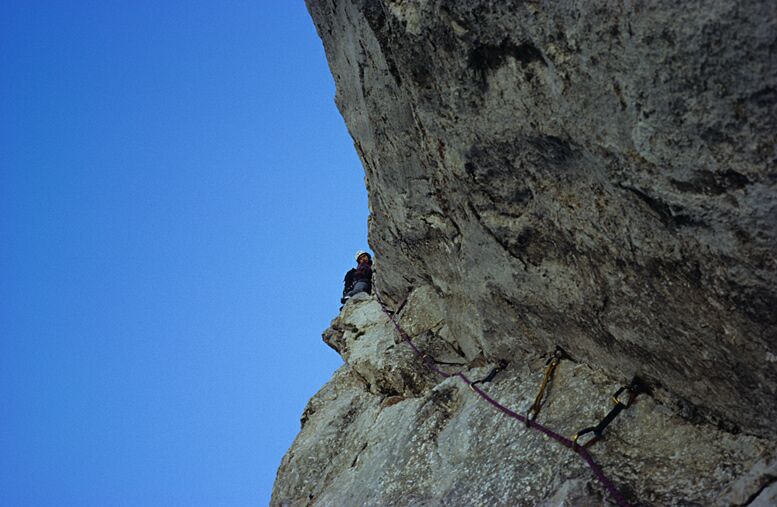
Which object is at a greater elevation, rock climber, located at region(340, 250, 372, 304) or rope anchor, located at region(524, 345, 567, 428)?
rock climber, located at region(340, 250, 372, 304)

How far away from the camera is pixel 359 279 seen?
19.0m

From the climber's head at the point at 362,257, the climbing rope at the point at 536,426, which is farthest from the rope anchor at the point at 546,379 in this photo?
the climber's head at the point at 362,257

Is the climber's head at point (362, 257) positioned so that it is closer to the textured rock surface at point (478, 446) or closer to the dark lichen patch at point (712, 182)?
the textured rock surface at point (478, 446)

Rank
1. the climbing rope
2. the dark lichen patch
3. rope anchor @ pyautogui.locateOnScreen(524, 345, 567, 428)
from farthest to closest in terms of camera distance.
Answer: rope anchor @ pyautogui.locateOnScreen(524, 345, 567, 428), the climbing rope, the dark lichen patch

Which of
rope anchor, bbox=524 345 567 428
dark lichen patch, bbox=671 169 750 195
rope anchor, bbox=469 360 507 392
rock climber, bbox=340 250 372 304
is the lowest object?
rope anchor, bbox=524 345 567 428

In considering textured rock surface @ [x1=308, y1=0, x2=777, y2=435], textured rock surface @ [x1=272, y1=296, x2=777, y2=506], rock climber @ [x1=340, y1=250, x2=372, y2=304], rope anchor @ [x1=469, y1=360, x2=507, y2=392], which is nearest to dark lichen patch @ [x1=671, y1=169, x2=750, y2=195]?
textured rock surface @ [x1=308, y1=0, x2=777, y2=435]

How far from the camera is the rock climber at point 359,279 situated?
60.7 feet

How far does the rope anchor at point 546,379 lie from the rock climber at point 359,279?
32.2ft

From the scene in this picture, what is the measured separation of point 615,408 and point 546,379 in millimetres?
1198

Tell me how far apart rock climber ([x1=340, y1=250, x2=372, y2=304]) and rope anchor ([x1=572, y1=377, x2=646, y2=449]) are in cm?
1120

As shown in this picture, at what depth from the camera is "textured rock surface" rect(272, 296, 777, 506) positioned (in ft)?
20.9

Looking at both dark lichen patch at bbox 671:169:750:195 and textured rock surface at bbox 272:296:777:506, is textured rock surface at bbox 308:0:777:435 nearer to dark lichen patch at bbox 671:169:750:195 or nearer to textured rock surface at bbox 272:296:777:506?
dark lichen patch at bbox 671:169:750:195

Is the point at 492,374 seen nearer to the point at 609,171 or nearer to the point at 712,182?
the point at 609,171

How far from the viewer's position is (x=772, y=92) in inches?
176
